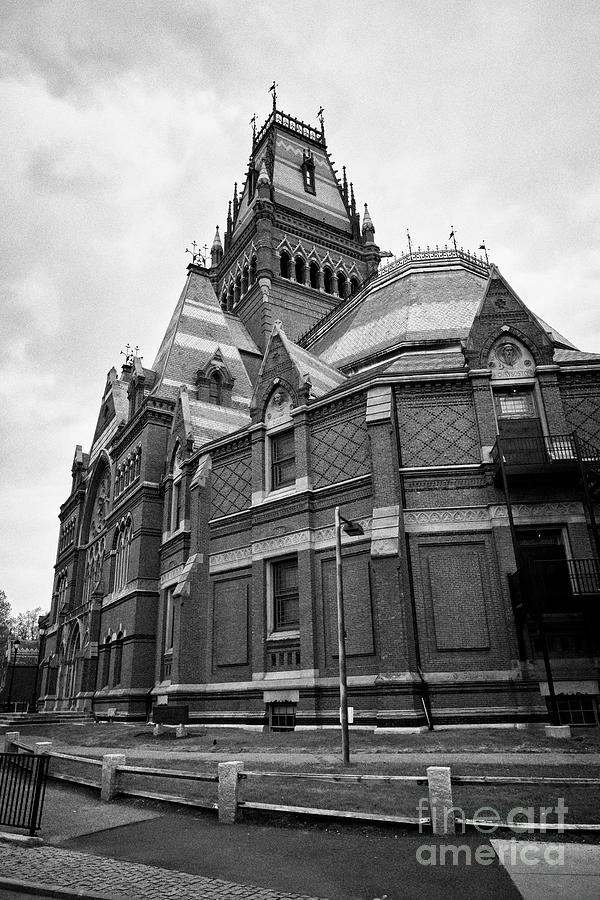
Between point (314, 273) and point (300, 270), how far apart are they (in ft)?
4.36

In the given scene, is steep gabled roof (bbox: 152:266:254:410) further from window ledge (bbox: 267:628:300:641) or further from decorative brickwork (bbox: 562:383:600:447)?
decorative brickwork (bbox: 562:383:600:447)

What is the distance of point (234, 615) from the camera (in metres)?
25.0

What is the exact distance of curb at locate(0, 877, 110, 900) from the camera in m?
6.75

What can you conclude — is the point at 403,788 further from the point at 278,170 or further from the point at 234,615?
the point at 278,170

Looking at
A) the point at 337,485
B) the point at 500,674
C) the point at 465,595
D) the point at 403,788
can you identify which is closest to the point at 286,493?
the point at 337,485

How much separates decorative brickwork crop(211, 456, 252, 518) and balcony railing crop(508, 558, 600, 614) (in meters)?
11.4

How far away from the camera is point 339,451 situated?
930 inches

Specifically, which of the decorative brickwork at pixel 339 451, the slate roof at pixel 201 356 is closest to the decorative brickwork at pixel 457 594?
the decorative brickwork at pixel 339 451

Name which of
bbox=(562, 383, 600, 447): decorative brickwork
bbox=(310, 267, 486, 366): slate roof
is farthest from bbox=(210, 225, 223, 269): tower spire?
bbox=(562, 383, 600, 447): decorative brickwork

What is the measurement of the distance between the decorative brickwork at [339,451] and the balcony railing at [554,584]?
21.1 feet

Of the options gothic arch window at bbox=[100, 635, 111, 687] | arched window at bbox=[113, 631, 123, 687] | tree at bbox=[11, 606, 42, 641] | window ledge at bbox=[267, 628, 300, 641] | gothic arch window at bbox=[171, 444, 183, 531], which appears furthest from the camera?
tree at bbox=[11, 606, 42, 641]

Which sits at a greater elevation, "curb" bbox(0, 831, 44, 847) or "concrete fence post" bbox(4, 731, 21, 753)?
"concrete fence post" bbox(4, 731, 21, 753)

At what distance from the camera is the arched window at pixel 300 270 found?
50487 mm

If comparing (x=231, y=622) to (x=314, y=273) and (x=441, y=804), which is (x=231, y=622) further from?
(x=314, y=273)
